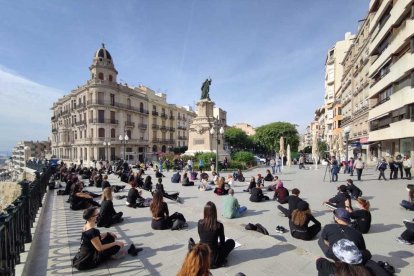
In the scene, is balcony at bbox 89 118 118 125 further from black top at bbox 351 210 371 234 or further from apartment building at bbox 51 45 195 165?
black top at bbox 351 210 371 234

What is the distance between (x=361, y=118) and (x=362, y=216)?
32.2 metres

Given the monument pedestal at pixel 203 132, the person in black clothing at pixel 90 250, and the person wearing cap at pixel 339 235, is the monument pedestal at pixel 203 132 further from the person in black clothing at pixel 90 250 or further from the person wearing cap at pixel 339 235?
the person in black clothing at pixel 90 250

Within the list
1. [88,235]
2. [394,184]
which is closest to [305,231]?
[88,235]

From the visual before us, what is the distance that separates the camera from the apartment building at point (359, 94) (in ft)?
101

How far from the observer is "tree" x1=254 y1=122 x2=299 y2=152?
59100 mm

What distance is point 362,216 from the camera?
21.5 ft

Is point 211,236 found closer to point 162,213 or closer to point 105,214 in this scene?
point 162,213

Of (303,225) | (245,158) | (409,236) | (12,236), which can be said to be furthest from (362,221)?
(245,158)

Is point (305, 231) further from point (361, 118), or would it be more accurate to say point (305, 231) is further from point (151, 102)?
point (151, 102)

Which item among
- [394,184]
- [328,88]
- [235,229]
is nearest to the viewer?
[235,229]

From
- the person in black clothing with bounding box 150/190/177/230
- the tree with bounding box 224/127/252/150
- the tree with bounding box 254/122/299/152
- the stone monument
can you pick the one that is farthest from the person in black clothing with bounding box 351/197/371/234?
the tree with bounding box 224/127/252/150

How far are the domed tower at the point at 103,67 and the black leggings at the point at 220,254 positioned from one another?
46.6 m

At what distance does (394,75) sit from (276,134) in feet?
129

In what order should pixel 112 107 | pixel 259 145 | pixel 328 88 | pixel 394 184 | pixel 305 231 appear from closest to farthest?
pixel 305 231 → pixel 394 184 → pixel 112 107 → pixel 328 88 → pixel 259 145
